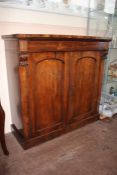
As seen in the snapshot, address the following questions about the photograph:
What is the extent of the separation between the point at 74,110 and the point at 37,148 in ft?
2.00

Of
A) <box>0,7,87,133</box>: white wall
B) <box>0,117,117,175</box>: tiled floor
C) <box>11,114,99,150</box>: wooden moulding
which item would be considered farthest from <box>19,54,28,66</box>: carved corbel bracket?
<box>0,117,117,175</box>: tiled floor

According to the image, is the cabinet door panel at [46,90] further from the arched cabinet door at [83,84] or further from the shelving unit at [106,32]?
the shelving unit at [106,32]

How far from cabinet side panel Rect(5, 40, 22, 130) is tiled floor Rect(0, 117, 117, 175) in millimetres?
309

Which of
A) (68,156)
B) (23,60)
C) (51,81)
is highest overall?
(23,60)

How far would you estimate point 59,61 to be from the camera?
1590 mm

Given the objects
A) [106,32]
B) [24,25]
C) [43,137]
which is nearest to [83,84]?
[43,137]

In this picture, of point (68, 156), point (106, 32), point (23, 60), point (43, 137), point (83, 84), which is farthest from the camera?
point (106, 32)

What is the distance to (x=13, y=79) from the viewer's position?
5.23 ft

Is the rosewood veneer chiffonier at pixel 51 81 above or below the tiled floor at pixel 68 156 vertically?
above

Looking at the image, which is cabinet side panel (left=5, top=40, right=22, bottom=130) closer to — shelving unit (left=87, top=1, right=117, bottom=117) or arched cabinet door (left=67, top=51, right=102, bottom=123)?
arched cabinet door (left=67, top=51, right=102, bottom=123)

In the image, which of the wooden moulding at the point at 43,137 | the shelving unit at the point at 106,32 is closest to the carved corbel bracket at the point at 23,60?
the wooden moulding at the point at 43,137

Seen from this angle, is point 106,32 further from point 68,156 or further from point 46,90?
point 68,156

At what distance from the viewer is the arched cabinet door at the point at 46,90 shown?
1460mm

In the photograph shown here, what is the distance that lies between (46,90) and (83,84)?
1.70ft
